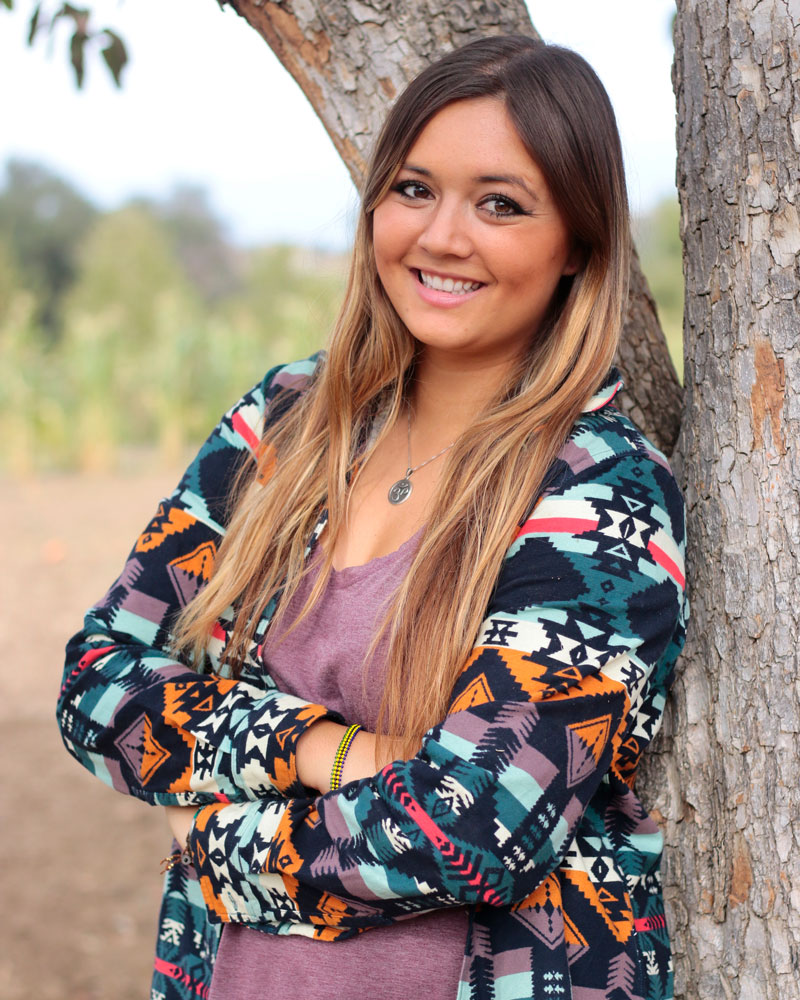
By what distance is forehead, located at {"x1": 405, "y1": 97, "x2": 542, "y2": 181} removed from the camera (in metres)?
1.49

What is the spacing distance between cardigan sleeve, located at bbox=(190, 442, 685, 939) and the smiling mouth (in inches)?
14.2

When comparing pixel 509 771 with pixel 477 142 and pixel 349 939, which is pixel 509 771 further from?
pixel 477 142

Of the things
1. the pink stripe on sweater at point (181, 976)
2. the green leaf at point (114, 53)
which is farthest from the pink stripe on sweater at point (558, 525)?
the green leaf at point (114, 53)

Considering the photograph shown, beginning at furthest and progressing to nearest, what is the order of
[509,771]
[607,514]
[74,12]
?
[74,12], [607,514], [509,771]

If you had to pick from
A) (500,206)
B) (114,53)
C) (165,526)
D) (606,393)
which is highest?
(114,53)

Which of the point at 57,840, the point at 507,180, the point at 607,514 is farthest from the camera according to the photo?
the point at 57,840

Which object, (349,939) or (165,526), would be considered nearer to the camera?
(349,939)

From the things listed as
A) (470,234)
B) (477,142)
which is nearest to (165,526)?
(470,234)

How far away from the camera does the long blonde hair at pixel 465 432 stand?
4.77 feet

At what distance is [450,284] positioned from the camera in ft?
5.17

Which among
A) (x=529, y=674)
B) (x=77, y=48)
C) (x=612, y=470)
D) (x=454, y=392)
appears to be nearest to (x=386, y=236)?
(x=454, y=392)

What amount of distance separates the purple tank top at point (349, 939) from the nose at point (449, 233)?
0.45 m

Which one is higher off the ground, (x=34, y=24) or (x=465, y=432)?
(x=34, y=24)

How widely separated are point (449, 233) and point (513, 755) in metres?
0.78
